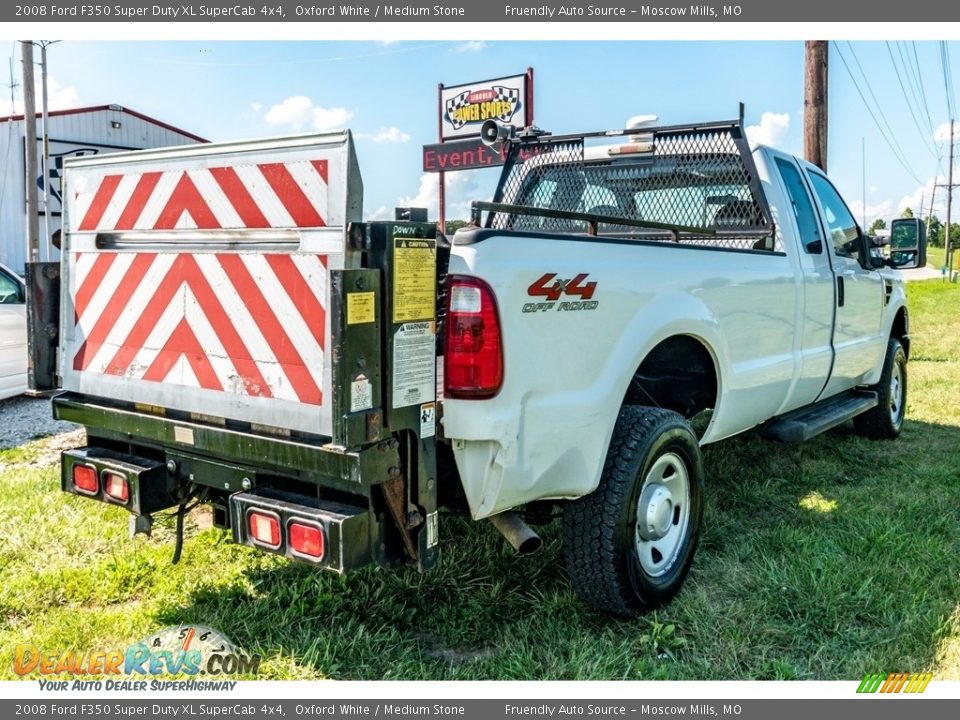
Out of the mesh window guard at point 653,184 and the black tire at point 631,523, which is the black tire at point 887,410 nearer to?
the mesh window guard at point 653,184

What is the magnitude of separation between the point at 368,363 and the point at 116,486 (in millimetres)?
1349

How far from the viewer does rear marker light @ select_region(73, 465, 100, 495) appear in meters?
3.38

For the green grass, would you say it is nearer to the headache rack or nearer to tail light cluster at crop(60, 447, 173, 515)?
A: tail light cluster at crop(60, 447, 173, 515)

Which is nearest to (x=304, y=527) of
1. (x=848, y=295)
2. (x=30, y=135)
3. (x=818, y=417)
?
(x=818, y=417)

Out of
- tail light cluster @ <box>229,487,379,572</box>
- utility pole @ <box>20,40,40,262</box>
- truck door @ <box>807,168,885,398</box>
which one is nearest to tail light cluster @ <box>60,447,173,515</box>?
tail light cluster @ <box>229,487,379,572</box>

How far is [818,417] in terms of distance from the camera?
5.21 meters

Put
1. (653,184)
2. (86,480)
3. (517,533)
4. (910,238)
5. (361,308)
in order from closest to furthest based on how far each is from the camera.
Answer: (361,308) → (517,533) → (86,480) → (653,184) → (910,238)

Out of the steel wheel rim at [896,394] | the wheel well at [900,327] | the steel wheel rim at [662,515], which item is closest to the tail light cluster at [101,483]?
the steel wheel rim at [662,515]

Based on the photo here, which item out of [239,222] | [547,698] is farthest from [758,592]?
[239,222]

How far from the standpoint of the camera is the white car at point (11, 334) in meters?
7.68

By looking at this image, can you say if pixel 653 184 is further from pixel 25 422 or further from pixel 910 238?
pixel 25 422

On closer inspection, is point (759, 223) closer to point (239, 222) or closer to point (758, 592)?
point (758, 592)

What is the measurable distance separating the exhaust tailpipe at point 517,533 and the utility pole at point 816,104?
842 centimetres

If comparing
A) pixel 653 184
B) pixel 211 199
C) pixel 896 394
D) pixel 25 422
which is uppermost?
pixel 653 184
